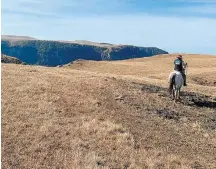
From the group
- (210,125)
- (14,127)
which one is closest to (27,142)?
(14,127)

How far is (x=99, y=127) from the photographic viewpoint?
22500 mm

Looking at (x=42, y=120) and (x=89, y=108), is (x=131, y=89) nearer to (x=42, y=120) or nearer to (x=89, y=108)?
(x=89, y=108)

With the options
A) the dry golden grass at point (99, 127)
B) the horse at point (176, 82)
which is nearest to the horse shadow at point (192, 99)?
the dry golden grass at point (99, 127)

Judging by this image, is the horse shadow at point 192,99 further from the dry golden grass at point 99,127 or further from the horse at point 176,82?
the horse at point 176,82

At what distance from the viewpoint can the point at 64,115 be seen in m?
24.3

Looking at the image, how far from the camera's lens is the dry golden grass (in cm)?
1914

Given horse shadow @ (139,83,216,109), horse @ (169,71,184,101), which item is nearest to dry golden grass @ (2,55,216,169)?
horse shadow @ (139,83,216,109)

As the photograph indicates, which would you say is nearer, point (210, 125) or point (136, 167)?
point (136, 167)

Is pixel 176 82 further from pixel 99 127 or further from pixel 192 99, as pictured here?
pixel 99 127

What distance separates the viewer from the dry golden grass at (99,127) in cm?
1914

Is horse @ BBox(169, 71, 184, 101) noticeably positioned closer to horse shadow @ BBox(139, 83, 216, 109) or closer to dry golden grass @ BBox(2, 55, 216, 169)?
horse shadow @ BBox(139, 83, 216, 109)

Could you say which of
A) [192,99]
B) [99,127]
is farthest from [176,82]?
[99,127]

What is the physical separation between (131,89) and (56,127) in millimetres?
11302

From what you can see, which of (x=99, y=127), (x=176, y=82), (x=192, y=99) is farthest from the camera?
(x=192, y=99)
